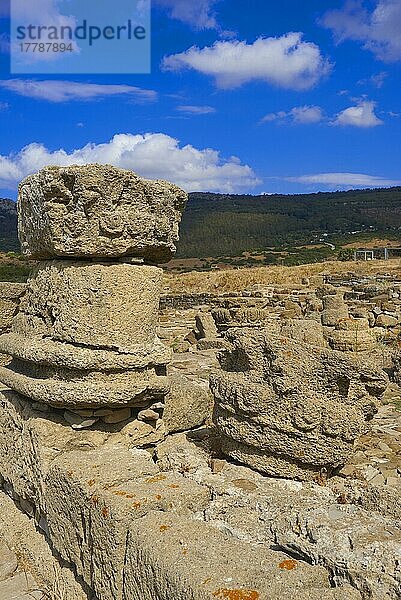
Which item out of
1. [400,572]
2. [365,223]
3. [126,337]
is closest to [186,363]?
[126,337]

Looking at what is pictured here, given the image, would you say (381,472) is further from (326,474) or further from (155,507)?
(155,507)

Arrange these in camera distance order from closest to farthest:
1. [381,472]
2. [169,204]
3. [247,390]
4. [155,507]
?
[155,507]
[247,390]
[169,204]
[381,472]

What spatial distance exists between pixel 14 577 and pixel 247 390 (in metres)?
1.76

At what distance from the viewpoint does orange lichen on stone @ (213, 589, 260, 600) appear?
78.5 inches

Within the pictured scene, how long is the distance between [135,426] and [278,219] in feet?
269

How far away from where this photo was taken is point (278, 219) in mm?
83938

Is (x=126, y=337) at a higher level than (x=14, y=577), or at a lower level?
higher

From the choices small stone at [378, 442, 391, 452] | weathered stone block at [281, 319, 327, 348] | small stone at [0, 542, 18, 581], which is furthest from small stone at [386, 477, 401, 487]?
small stone at [0, 542, 18, 581]

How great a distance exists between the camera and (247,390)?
3555 mm

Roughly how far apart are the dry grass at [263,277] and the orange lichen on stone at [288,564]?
70.6 feet

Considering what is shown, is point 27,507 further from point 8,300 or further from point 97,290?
point 8,300

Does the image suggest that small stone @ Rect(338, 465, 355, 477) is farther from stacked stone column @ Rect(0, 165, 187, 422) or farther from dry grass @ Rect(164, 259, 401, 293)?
dry grass @ Rect(164, 259, 401, 293)

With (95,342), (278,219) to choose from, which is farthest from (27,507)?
(278,219)

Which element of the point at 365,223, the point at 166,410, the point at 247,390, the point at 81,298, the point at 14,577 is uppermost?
the point at 365,223
